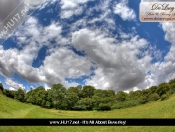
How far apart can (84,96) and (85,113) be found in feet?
1.47

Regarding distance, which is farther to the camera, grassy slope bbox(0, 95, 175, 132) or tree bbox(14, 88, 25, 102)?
tree bbox(14, 88, 25, 102)

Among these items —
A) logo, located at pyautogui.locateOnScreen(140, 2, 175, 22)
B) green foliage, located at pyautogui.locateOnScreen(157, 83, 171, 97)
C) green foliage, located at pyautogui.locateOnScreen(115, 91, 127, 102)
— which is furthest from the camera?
green foliage, located at pyautogui.locateOnScreen(115, 91, 127, 102)

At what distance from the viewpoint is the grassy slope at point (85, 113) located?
7.47 metres

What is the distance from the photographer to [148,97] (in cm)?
767

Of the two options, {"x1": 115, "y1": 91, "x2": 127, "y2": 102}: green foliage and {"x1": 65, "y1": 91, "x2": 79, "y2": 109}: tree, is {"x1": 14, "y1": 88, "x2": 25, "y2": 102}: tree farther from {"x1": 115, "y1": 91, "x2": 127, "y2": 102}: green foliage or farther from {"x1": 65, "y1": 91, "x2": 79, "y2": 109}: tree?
{"x1": 115, "y1": 91, "x2": 127, "y2": 102}: green foliage

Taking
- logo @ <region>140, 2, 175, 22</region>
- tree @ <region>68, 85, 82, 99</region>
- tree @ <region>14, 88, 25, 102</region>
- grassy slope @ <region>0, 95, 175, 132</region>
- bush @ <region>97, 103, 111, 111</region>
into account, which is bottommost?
grassy slope @ <region>0, 95, 175, 132</region>

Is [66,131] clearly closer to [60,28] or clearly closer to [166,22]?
[60,28]

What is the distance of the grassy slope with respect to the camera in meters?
7.47

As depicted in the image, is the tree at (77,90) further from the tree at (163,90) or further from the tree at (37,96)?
A: the tree at (163,90)

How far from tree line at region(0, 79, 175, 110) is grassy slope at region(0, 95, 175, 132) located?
0.44 feet

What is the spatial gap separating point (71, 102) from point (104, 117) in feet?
3.15

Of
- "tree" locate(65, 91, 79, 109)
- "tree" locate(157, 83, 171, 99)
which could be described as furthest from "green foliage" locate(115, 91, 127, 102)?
"tree" locate(65, 91, 79, 109)

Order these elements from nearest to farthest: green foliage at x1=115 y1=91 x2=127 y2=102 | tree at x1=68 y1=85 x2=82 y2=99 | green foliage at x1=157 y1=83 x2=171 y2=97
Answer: green foliage at x1=157 y1=83 x2=171 y2=97
tree at x1=68 y1=85 x2=82 y2=99
green foliage at x1=115 y1=91 x2=127 y2=102

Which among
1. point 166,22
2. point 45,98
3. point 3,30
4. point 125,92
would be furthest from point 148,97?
point 3,30
